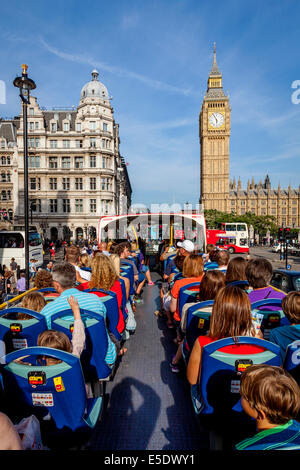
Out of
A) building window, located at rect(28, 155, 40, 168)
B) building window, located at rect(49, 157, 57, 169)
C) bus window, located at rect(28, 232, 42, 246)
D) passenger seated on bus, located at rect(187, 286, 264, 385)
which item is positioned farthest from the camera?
building window, located at rect(49, 157, 57, 169)

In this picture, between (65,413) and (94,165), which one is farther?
(94,165)

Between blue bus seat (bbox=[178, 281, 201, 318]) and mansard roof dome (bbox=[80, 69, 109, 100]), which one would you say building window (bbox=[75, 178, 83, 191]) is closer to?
mansard roof dome (bbox=[80, 69, 109, 100])

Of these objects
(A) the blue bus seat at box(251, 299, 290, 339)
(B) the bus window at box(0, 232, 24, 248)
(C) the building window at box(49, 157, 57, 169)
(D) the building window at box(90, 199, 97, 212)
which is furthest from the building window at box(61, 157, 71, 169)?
(A) the blue bus seat at box(251, 299, 290, 339)

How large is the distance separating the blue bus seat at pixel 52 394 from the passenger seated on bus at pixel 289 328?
75.8 inches

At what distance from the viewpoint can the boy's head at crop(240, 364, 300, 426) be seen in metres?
1.51

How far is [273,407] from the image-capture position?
1545mm

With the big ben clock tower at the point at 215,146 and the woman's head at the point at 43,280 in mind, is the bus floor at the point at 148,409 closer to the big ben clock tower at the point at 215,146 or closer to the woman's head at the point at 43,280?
the woman's head at the point at 43,280

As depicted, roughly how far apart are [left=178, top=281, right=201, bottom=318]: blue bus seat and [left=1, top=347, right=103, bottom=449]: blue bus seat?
2370mm

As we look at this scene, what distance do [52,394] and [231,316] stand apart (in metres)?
1.64

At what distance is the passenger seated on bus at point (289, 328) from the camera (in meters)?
2.73

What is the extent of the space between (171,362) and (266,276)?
7.09ft

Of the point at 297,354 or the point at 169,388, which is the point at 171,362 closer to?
the point at 169,388

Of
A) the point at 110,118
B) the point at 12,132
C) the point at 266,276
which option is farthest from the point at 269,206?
the point at 266,276

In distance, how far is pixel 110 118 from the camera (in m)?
47.2
